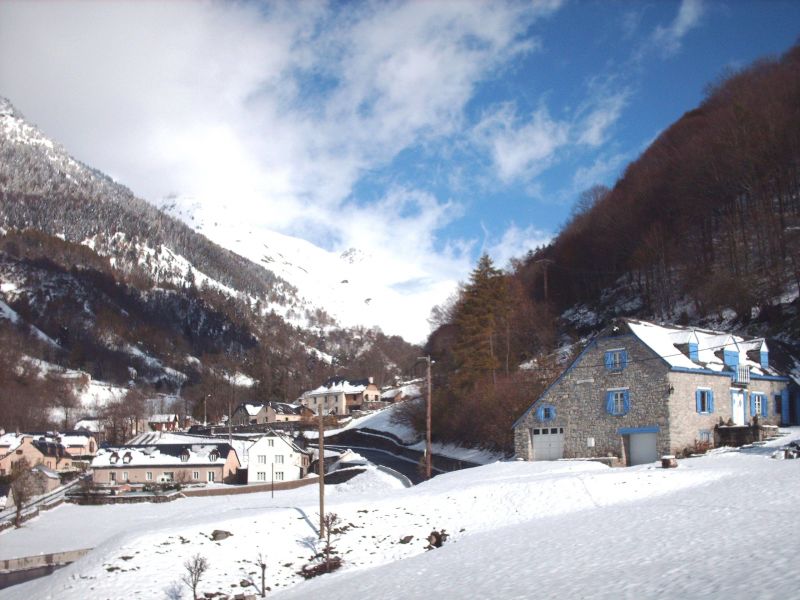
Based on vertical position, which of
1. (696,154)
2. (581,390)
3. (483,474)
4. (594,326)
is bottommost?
(483,474)

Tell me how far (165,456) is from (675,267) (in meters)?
50.0

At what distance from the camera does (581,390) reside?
37.4 meters

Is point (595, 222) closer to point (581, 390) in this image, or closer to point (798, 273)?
point (798, 273)

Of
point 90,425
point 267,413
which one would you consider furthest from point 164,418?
point 267,413

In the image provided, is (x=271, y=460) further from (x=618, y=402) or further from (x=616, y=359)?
(x=616, y=359)

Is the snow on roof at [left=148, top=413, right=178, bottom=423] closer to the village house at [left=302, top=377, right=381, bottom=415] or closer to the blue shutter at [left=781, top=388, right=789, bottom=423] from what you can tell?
the village house at [left=302, top=377, right=381, bottom=415]

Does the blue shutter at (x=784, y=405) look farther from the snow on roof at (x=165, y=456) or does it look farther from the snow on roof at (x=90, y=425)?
the snow on roof at (x=90, y=425)

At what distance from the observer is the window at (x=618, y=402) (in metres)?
35.3

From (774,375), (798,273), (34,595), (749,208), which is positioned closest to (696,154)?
(749,208)

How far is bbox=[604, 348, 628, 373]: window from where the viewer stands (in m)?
35.8

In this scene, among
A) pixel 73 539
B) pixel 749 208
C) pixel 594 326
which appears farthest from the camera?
pixel 594 326

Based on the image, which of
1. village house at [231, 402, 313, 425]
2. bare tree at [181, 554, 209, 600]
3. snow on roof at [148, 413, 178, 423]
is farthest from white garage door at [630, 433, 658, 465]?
snow on roof at [148, 413, 178, 423]

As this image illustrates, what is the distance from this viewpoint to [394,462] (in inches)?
2308

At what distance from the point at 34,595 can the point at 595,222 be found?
212ft
